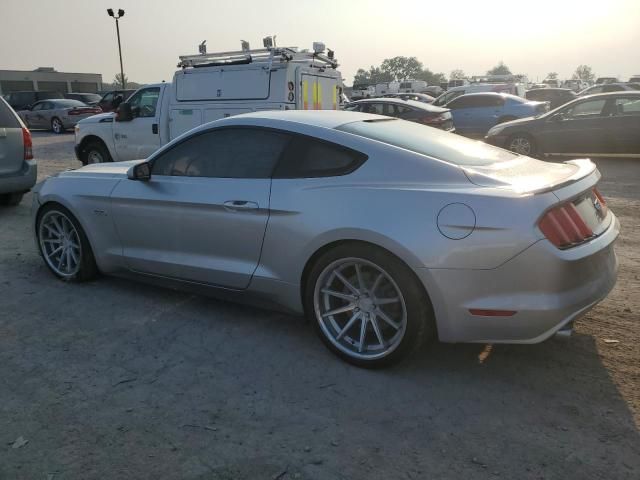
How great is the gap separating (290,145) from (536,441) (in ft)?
7.44

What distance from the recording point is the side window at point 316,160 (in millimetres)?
3395

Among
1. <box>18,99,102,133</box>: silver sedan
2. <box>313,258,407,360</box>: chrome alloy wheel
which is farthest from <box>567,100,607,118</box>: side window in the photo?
<box>18,99,102,133</box>: silver sedan

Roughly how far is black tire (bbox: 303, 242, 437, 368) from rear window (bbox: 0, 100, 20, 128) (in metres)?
6.07

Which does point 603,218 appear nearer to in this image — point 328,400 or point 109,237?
point 328,400

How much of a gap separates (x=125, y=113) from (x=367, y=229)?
816 centimetres

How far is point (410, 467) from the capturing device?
8.00ft

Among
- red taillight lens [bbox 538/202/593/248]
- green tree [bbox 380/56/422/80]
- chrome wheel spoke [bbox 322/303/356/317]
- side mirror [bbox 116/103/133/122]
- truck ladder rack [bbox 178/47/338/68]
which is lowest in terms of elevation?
chrome wheel spoke [bbox 322/303/356/317]

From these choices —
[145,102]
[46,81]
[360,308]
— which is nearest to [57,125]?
[145,102]

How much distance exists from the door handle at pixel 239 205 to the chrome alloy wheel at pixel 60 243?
1741 millimetres

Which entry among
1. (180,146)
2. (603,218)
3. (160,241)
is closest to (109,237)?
(160,241)

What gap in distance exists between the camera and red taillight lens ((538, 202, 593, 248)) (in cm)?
282

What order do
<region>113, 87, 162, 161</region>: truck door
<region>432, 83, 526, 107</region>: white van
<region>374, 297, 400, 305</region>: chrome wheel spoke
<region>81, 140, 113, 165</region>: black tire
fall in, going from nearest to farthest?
<region>374, 297, 400, 305</region>: chrome wheel spoke
<region>113, 87, 162, 161</region>: truck door
<region>81, 140, 113, 165</region>: black tire
<region>432, 83, 526, 107</region>: white van

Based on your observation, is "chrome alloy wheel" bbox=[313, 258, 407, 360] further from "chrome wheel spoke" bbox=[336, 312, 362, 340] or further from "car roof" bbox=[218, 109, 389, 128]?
"car roof" bbox=[218, 109, 389, 128]

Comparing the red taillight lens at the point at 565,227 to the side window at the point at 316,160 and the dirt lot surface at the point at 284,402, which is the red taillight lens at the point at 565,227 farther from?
the side window at the point at 316,160
